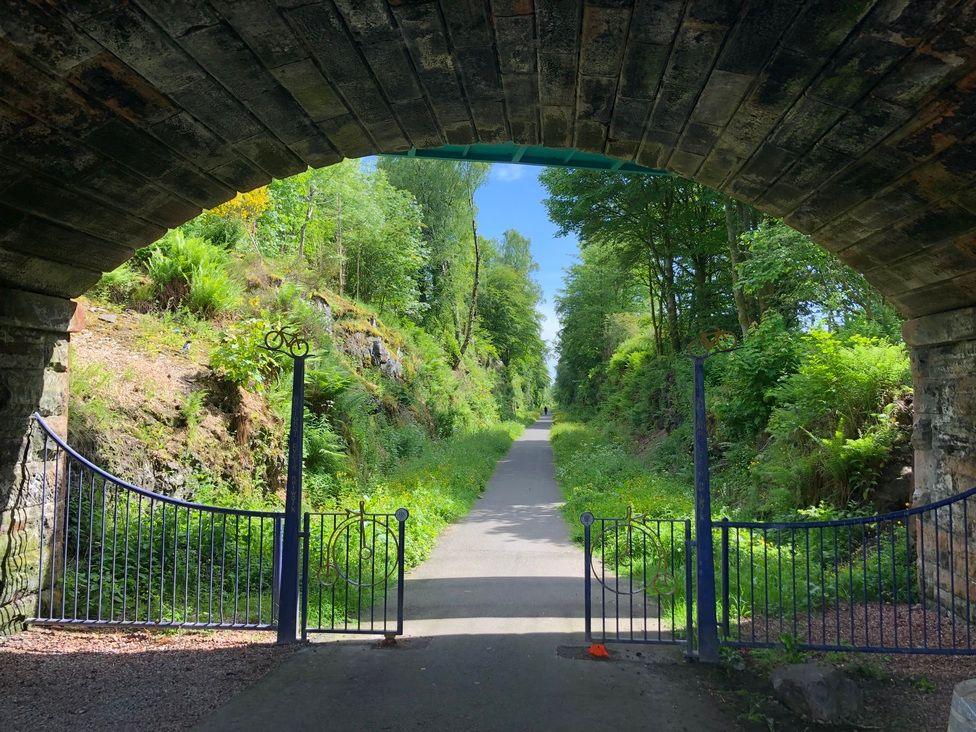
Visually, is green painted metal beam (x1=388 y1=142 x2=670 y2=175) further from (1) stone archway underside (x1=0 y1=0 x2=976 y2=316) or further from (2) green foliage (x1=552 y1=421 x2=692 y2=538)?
(2) green foliage (x1=552 y1=421 x2=692 y2=538)

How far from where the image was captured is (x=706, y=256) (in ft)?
73.1

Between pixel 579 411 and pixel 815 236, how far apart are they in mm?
31980

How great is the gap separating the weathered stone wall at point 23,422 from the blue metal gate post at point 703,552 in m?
6.02

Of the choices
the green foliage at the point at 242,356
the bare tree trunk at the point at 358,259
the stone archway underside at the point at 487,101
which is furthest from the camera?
the bare tree trunk at the point at 358,259

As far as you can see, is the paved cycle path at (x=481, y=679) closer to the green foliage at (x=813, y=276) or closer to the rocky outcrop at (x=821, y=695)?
the rocky outcrop at (x=821, y=695)

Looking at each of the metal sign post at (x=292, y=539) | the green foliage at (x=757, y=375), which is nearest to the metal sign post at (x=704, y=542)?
the metal sign post at (x=292, y=539)

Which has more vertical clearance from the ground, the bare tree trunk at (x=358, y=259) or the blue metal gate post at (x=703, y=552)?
the bare tree trunk at (x=358, y=259)

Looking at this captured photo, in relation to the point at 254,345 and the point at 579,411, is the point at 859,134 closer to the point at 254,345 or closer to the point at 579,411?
the point at 254,345

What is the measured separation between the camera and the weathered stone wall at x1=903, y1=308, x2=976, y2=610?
5766 mm

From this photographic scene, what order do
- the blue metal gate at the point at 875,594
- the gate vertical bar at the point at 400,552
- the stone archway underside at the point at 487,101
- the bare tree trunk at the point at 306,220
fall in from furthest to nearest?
the bare tree trunk at the point at 306,220
the gate vertical bar at the point at 400,552
the blue metal gate at the point at 875,594
the stone archway underside at the point at 487,101

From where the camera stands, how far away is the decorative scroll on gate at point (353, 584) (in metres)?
5.82

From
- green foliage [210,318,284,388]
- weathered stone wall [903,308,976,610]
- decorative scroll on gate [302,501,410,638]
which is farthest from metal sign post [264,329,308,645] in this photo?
weathered stone wall [903,308,976,610]

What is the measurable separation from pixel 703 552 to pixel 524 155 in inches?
170

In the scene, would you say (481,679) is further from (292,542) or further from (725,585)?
(725,585)
